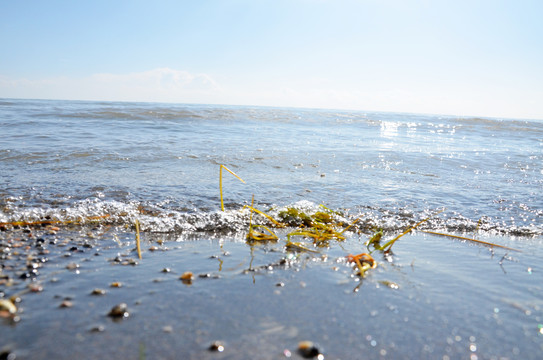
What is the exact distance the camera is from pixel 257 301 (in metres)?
2.21

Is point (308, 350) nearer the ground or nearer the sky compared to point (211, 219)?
nearer the sky

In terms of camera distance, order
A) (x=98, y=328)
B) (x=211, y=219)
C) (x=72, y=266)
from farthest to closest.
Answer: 1. (x=211, y=219)
2. (x=72, y=266)
3. (x=98, y=328)

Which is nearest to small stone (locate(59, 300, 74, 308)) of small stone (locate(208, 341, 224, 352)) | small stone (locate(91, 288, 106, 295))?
small stone (locate(91, 288, 106, 295))

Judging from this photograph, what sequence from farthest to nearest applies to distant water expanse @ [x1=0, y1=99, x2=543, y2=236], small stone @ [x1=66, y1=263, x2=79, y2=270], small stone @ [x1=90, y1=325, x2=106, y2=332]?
distant water expanse @ [x1=0, y1=99, x2=543, y2=236] < small stone @ [x1=66, y1=263, x2=79, y2=270] < small stone @ [x1=90, y1=325, x2=106, y2=332]

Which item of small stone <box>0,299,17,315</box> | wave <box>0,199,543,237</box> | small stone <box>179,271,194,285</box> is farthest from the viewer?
wave <box>0,199,543,237</box>

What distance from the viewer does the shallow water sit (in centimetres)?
181

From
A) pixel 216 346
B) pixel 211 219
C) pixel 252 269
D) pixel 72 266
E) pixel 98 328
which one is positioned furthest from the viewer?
pixel 211 219

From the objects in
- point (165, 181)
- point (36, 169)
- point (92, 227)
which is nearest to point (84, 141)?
point (36, 169)

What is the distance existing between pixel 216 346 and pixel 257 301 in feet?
1.74

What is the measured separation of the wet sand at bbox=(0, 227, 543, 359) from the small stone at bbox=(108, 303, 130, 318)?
0.03m

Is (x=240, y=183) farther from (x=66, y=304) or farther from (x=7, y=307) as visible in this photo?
(x=7, y=307)

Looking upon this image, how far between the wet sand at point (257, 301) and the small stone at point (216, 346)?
14 millimetres

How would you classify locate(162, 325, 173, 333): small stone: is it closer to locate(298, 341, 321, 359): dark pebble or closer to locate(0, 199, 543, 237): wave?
locate(298, 341, 321, 359): dark pebble

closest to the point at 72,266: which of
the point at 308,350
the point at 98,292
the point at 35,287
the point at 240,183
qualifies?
the point at 35,287
